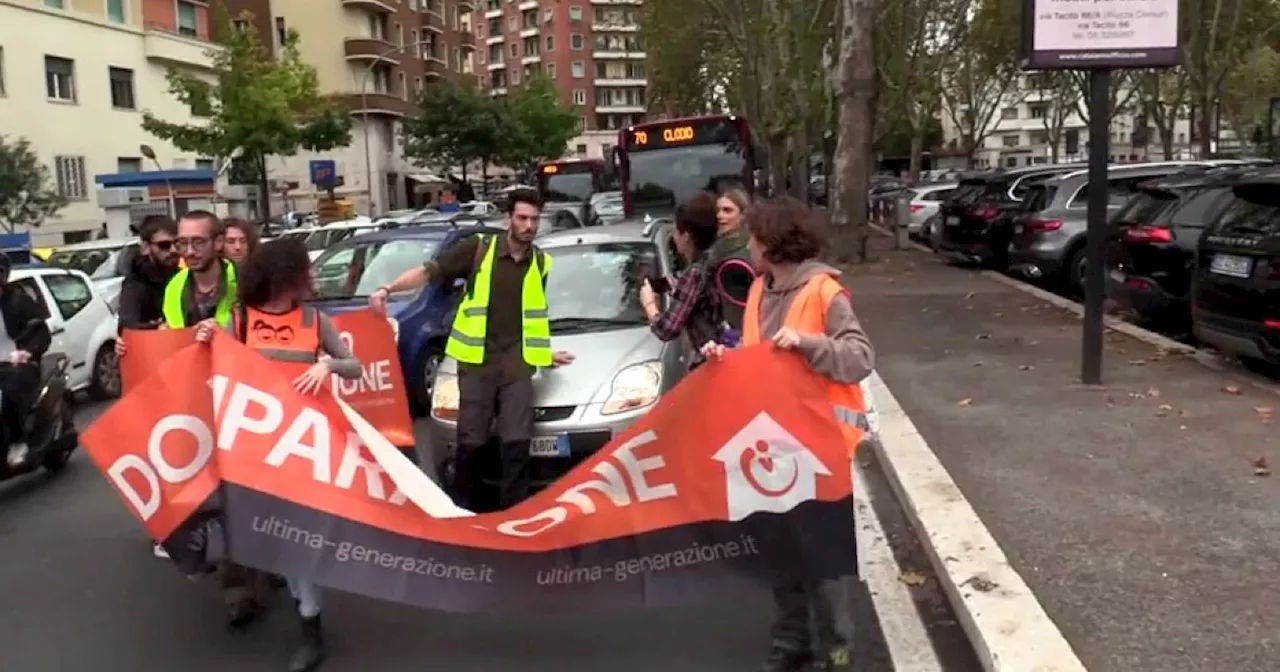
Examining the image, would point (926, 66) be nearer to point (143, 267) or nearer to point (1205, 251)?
point (1205, 251)

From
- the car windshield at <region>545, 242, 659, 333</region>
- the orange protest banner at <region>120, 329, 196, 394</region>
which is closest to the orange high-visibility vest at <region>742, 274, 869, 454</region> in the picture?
the orange protest banner at <region>120, 329, 196, 394</region>

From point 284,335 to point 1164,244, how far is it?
897 cm

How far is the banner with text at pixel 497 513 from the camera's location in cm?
464

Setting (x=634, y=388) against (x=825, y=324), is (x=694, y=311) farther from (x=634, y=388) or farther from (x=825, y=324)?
(x=825, y=324)

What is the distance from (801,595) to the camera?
15.6ft

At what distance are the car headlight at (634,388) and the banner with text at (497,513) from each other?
2.20 m

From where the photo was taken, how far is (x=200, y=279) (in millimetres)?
6094

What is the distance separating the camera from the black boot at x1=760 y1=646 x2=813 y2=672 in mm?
4707

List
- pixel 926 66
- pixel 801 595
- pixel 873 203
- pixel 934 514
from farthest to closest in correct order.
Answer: pixel 926 66, pixel 873 203, pixel 934 514, pixel 801 595

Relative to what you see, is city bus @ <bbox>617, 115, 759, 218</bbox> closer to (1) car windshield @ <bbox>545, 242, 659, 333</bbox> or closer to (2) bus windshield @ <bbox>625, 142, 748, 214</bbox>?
(2) bus windshield @ <bbox>625, 142, 748, 214</bbox>

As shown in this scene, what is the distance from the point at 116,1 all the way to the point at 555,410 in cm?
3937

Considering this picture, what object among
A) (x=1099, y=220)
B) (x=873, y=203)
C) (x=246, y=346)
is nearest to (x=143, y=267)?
(x=246, y=346)

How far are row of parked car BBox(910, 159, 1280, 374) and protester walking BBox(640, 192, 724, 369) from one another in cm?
407

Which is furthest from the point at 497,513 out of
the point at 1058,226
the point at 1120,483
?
the point at 1058,226
